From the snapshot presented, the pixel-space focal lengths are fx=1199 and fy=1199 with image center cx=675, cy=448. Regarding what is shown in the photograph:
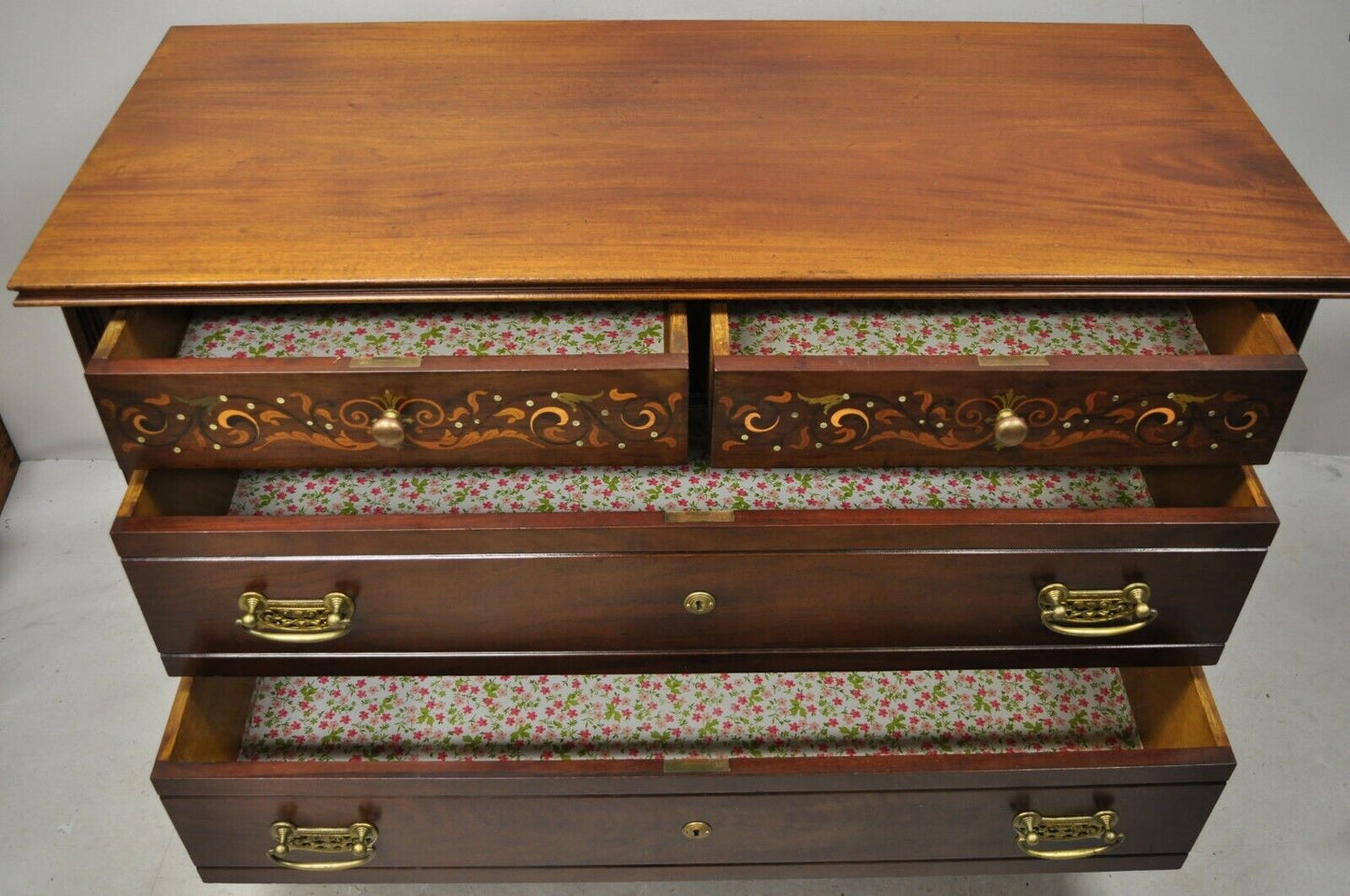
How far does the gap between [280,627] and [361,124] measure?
52 centimetres

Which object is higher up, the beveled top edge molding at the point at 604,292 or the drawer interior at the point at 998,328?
the beveled top edge molding at the point at 604,292

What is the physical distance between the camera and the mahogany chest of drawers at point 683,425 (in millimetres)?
1062

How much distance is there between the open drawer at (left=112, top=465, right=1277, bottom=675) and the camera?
1.09 m

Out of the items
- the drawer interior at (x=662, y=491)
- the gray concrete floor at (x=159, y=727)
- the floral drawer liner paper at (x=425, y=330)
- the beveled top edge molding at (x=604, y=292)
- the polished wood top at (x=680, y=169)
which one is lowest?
the gray concrete floor at (x=159, y=727)

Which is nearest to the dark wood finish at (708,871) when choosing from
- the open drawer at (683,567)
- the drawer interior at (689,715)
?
the drawer interior at (689,715)

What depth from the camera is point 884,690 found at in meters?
1.40

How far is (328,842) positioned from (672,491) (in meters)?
0.51

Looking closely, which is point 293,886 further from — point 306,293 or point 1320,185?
point 1320,185

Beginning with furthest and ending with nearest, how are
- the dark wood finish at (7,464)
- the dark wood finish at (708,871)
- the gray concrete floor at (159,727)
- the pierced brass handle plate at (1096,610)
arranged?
the dark wood finish at (7,464) < the gray concrete floor at (159,727) < the dark wood finish at (708,871) < the pierced brass handle plate at (1096,610)

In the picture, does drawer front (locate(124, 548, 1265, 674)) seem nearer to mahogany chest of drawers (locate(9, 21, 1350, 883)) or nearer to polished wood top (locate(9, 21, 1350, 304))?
mahogany chest of drawers (locate(9, 21, 1350, 883))

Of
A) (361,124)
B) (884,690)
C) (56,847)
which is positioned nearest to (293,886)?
(56,847)

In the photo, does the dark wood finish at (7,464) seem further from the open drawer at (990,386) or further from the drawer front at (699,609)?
the open drawer at (990,386)

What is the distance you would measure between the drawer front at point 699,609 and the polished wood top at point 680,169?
10.1 inches

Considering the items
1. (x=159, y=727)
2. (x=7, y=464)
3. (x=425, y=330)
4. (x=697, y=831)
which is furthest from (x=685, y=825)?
(x=7, y=464)
